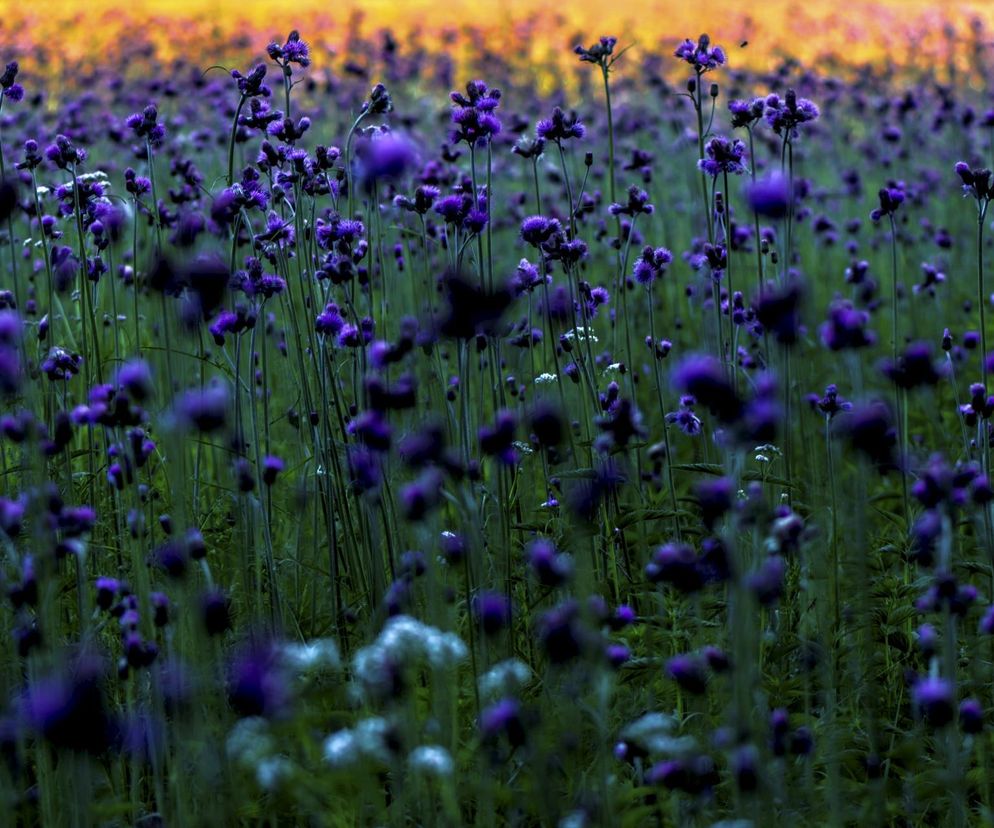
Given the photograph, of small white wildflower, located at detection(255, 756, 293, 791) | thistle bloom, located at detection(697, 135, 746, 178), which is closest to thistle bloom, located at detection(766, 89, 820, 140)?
thistle bloom, located at detection(697, 135, 746, 178)

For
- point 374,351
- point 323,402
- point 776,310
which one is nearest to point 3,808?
point 374,351

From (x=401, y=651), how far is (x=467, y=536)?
0.84 metres

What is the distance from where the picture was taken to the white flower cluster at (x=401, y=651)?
7.36 ft

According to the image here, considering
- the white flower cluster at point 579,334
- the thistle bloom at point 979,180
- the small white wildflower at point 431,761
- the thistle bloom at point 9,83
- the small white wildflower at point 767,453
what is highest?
the thistle bloom at point 9,83

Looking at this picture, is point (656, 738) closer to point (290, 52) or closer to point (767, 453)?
point (767, 453)

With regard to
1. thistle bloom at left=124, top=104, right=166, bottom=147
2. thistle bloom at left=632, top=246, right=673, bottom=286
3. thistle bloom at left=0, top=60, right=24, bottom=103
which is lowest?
thistle bloom at left=632, top=246, right=673, bottom=286

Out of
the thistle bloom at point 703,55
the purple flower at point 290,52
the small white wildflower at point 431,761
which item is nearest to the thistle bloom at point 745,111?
the thistle bloom at point 703,55

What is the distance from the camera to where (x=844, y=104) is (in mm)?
12250

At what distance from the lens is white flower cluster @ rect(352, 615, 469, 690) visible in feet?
7.36

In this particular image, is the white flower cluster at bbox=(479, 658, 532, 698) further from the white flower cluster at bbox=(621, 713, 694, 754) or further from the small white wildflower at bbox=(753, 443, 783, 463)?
the small white wildflower at bbox=(753, 443, 783, 463)

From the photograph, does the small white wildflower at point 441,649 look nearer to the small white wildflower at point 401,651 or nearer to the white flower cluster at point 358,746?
the small white wildflower at point 401,651

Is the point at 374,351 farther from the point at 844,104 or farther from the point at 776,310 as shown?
the point at 844,104

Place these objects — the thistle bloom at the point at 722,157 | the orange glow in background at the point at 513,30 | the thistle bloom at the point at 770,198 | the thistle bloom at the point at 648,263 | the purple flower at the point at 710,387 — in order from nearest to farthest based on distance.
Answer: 1. the purple flower at the point at 710,387
2. the thistle bloom at the point at 770,198
3. the thistle bloom at the point at 722,157
4. the thistle bloom at the point at 648,263
5. the orange glow in background at the point at 513,30

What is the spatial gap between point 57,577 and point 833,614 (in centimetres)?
217
